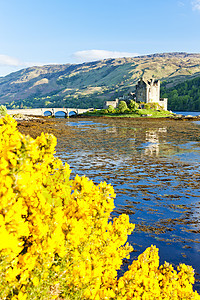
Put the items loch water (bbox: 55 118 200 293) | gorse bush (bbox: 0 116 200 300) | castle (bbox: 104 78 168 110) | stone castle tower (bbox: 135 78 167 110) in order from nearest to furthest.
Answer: gorse bush (bbox: 0 116 200 300), loch water (bbox: 55 118 200 293), stone castle tower (bbox: 135 78 167 110), castle (bbox: 104 78 168 110)

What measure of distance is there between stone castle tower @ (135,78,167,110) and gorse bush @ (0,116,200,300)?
135 metres

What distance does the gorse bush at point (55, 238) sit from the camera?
3.46 m

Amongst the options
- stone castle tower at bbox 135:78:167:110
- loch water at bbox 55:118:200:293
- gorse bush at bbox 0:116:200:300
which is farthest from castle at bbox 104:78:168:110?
gorse bush at bbox 0:116:200:300

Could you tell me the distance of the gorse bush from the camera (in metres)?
3.46

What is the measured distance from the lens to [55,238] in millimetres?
3781

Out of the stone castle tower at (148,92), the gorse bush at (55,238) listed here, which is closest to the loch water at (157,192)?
the gorse bush at (55,238)

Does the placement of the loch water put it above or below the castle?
below

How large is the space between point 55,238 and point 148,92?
5448 inches

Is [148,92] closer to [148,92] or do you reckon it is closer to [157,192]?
[148,92]

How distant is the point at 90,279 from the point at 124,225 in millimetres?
1738

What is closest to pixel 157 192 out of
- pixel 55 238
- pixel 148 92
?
pixel 55 238

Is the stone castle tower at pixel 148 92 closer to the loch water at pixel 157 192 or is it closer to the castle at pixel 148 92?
the castle at pixel 148 92

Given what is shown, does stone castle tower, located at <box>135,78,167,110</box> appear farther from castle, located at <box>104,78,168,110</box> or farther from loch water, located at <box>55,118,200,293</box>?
loch water, located at <box>55,118,200,293</box>

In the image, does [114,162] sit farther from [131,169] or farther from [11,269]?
[11,269]
